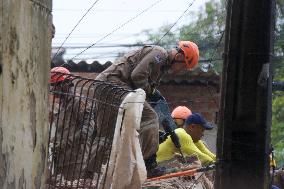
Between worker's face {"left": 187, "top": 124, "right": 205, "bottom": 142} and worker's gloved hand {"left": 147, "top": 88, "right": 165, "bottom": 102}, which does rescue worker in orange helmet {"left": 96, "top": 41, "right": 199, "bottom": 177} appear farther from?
worker's face {"left": 187, "top": 124, "right": 205, "bottom": 142}

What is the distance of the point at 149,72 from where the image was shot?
765 centimetres

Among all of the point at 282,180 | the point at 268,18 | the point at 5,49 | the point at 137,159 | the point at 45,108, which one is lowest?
the point at 282,180

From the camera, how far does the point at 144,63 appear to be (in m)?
7.63

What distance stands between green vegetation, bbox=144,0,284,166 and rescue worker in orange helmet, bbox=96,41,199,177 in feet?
17.1

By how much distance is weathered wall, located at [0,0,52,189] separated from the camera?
304cm

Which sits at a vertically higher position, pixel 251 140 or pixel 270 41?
pixel 270 41

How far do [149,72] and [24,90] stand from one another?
450 centimetres

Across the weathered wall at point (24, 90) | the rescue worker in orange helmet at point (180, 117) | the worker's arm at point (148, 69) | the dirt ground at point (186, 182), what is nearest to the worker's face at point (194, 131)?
the dirt ground at point (186, 182)

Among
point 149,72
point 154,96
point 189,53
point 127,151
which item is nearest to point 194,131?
point 154,96

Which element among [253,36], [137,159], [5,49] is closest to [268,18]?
[253,36]

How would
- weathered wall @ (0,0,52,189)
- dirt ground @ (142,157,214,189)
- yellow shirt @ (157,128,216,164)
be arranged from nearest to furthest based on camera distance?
1. weathered wall @ (0,0,52,189)
2. dirt ground @ (142,157,214,189)
3. yellow shirt @ (157,128,216,164)

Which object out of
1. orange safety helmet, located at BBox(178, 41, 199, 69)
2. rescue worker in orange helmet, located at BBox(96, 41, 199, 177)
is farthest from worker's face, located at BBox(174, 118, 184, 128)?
orange safety helmet, located at BBox(178, 41, 199, 69)

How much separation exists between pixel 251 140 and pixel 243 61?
631mm

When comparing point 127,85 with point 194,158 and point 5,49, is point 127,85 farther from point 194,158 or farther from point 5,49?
point 5,49
